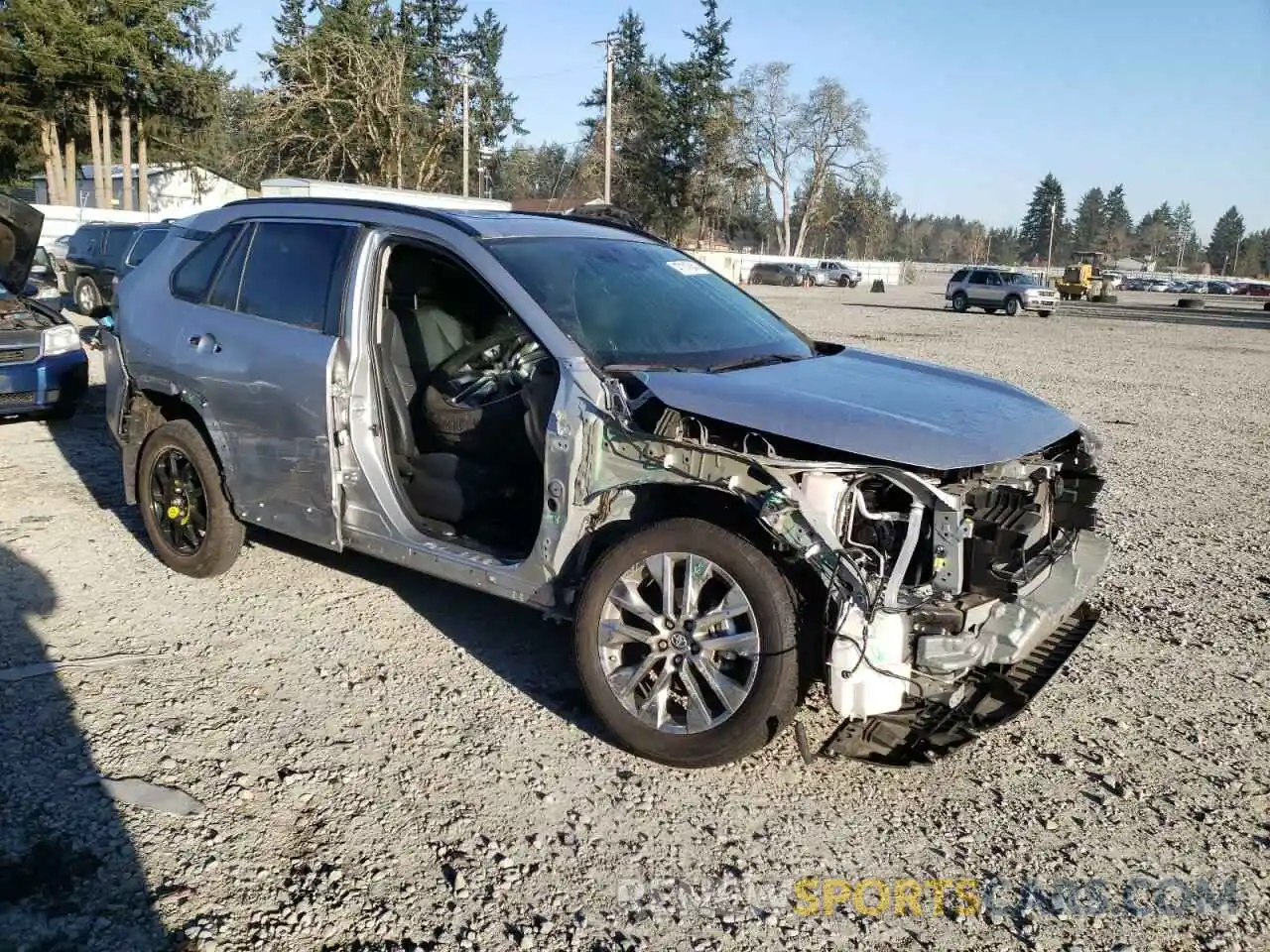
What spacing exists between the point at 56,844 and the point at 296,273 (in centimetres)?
266

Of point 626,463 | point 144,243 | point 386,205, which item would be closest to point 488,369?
point 386,205

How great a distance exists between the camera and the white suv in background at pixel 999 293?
35406 millimetres

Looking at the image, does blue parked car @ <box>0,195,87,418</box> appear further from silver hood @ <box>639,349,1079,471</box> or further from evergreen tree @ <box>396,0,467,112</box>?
evergreen tree @ <box>396,0,467,112</box>

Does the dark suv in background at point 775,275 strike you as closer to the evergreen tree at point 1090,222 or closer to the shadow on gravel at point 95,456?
the shadow on gravel at point 95,456

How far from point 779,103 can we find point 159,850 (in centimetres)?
8066

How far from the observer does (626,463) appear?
341 centimetres

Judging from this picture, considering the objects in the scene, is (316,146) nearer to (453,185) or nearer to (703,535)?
(453,185)

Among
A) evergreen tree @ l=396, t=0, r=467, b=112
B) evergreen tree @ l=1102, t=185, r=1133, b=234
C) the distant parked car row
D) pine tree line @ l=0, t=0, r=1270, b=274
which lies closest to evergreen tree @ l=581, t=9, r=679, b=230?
pine tree line @ l=0, t=0, r=1270, b=274

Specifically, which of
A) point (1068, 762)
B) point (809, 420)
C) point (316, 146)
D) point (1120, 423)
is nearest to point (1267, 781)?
point (1068, 762)

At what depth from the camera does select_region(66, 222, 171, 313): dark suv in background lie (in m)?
19.5

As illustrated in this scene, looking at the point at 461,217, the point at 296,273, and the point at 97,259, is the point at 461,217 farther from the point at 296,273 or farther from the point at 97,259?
the point at 97,259

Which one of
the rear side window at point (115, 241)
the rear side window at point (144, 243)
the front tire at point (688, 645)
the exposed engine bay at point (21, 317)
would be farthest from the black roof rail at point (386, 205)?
the rear side window at point (115, 241)

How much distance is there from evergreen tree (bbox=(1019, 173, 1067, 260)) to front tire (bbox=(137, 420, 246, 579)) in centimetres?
13787

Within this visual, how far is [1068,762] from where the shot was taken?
3502 millimetres
